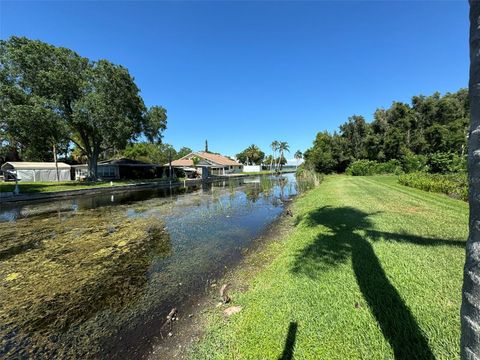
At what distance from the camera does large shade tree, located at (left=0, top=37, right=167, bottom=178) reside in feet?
77.5

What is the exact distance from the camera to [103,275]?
239 inches

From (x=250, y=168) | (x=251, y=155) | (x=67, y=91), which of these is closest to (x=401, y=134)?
(x=67, y=91)

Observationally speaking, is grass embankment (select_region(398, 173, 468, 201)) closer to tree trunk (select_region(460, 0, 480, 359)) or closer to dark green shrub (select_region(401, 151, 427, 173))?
dark green shrub (select_region(401, 151, 427, 173))

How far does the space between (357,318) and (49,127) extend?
29917mm

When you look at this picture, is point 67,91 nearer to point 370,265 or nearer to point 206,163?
point 206,163

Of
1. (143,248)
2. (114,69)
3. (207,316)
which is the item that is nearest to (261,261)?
(207,316)

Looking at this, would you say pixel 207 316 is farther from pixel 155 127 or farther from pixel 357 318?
pixel 155 127

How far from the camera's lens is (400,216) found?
7.94m

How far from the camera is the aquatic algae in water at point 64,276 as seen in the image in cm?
401

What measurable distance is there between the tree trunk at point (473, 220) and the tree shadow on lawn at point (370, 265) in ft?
5.53

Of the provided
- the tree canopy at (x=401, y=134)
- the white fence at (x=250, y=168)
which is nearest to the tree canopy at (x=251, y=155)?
the white fence at (x=250, y=168)

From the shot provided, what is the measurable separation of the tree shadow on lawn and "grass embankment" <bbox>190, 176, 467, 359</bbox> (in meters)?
0.01

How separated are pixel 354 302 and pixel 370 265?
1.33 meters

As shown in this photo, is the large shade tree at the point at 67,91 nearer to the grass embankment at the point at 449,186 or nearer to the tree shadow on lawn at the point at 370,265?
the tree shadow on lawn at the point at 370,265
